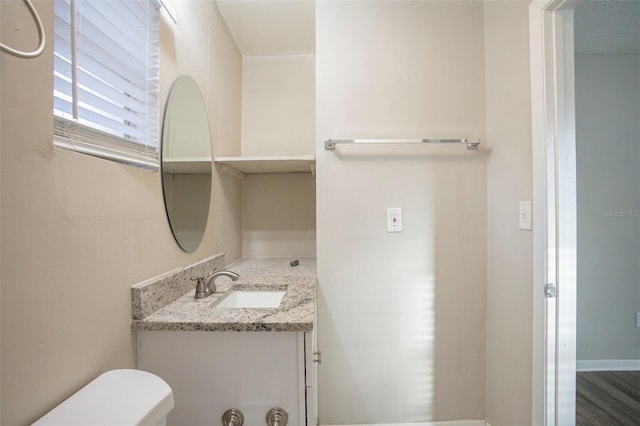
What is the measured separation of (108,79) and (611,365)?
3553 mm

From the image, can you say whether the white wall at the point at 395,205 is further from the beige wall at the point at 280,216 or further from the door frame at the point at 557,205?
the beige wall at the point at 280,216

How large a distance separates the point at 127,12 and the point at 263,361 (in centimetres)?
129

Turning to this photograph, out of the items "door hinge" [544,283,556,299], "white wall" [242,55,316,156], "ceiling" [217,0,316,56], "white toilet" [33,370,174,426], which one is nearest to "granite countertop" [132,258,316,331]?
"white toilet" [33,370,174,426]

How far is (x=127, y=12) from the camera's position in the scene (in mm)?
929

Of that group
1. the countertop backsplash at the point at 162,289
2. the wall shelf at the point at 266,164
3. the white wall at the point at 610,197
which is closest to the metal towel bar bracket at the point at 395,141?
the wall shelf at the point at 266,164

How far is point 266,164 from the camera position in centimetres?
175

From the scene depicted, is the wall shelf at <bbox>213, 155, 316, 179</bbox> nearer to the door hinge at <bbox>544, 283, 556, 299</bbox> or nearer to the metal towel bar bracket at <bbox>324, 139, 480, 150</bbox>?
the metal towel bar bracket at <bbox>324, 139, 480, 150</bbox>

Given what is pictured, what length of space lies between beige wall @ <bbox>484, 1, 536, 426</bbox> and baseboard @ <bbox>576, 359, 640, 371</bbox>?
4.37 feet

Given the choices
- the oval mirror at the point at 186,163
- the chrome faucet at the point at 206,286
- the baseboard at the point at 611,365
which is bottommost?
the baseboard at the point at 611,365

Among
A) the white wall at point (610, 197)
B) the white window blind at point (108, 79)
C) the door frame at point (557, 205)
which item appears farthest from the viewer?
the white wall at point (610, 197)

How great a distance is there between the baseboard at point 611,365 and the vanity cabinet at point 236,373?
8.11 feet

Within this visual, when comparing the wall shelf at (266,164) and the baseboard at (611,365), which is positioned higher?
the wall shelf at (266,164)

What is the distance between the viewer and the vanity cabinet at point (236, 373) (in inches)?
36.2

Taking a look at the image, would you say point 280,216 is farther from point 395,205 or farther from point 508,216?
point 508,216
